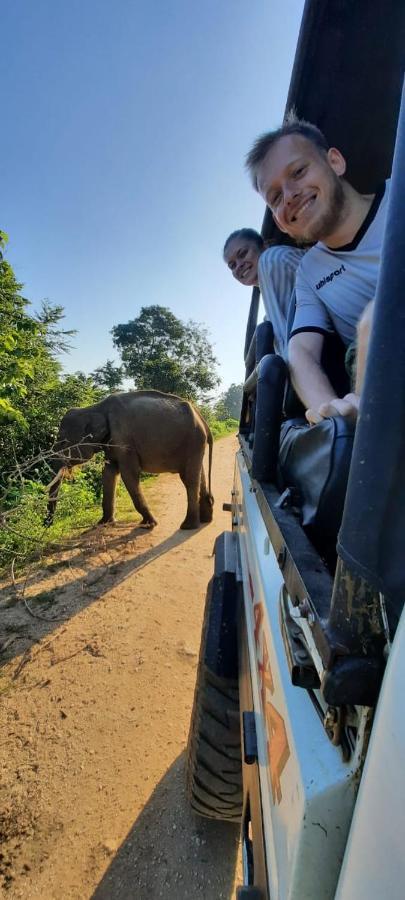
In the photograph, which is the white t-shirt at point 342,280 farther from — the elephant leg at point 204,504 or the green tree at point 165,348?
the green tree at point 165,348

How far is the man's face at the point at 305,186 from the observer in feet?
4.33

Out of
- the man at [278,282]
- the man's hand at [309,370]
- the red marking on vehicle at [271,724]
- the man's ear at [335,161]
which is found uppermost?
the man's ear at [335,161]

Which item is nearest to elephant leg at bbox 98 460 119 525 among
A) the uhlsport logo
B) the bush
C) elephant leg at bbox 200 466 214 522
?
the bush

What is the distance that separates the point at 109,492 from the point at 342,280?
4656 mm

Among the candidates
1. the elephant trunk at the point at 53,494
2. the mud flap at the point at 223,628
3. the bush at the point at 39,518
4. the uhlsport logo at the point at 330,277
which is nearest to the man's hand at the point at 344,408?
the uhlsport logo at the point at 330,277

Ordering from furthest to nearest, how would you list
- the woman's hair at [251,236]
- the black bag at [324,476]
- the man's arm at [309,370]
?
the woman's hair at [251,236] < the man's arm at [309,370] < the black bag at [324,476]

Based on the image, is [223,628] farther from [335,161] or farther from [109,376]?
[109,376]

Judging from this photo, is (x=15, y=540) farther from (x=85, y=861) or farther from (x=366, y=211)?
(x=366, y=211)

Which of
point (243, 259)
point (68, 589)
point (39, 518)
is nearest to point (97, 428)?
point (39, 518)

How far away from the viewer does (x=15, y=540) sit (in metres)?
4.33

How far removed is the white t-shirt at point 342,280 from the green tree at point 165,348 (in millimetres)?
22042

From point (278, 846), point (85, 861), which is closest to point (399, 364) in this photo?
point (278, 846)

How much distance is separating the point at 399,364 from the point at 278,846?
64cm

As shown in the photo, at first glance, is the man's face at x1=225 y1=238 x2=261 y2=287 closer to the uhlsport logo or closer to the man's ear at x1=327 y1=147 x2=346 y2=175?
the man's ear at x1=327 y1=147 x2=346 y2=175
